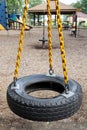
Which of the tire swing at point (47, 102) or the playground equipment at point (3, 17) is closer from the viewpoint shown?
the tire swing at point (47, 102)

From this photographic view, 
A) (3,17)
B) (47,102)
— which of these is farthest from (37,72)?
(47,102)

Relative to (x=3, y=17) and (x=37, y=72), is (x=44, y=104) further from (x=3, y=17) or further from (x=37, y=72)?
(x=3, y=17)

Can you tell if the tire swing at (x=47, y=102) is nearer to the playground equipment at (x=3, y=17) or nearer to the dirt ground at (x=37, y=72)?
the dirt ground at (x=37, y=72)

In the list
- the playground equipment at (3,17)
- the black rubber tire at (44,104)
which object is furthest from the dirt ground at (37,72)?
the playground equipment at (3,17)

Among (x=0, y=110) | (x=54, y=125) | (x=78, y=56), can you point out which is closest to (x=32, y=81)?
(x=54, y=125)

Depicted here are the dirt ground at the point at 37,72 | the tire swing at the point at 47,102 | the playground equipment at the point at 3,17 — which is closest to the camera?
the tire swing at the point at 47,102

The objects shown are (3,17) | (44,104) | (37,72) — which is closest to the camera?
(44,104)

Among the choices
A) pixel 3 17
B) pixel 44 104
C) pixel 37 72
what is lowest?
pixel 37 72

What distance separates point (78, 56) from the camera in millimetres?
10477

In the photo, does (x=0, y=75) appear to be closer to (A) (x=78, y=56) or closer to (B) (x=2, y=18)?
(B) (x=2, y=18)

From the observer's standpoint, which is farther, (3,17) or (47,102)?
(3,17)

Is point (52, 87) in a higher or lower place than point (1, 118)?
higher

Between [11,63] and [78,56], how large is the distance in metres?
2.83

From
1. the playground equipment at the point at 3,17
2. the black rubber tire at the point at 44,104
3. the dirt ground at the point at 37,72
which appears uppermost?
the black rubber tire at the point at 44,104
